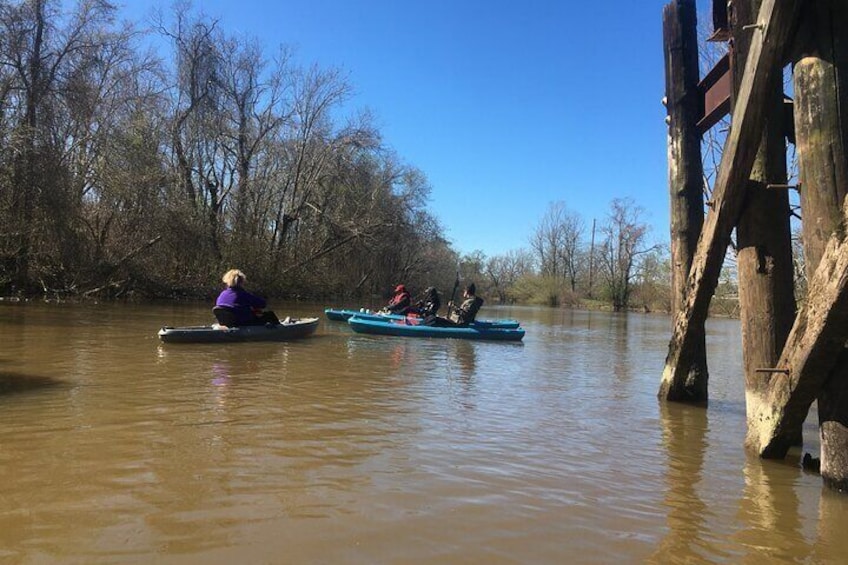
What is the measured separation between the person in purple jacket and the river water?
3610 mm

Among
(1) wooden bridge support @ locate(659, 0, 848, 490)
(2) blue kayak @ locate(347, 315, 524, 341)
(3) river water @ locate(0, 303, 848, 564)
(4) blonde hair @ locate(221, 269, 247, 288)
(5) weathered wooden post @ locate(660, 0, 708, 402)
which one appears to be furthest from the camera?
(2) blue kayak @ locate(347, 315, 524, 341)

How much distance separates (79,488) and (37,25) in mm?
20791

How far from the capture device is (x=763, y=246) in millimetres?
4703

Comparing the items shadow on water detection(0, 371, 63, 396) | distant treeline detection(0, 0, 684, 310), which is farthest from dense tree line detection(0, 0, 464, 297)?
shadow on water detection(0, 371, 63, 396)

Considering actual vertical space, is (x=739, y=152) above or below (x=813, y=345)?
above

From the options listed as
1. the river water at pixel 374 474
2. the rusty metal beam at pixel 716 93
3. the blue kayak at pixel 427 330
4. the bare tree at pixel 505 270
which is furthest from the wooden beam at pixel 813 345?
the bare tree at pixel 505 270

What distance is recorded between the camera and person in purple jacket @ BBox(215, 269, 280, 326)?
11.8m

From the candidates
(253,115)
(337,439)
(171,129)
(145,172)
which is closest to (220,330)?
(337,439)

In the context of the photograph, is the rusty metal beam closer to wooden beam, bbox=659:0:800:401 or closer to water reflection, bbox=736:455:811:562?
wooden beam, bbox=659:0:800:401

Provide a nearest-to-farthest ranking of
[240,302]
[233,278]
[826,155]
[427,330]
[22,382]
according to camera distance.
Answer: [826,155]
[22,382]
[233,278]
[240,302]
[427,330]

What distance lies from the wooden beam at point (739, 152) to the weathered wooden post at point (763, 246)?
0.37ft

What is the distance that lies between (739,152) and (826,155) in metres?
0.74

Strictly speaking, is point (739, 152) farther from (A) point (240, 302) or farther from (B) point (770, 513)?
(A) point (240, 302)

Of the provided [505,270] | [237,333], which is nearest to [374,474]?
[237,333]
